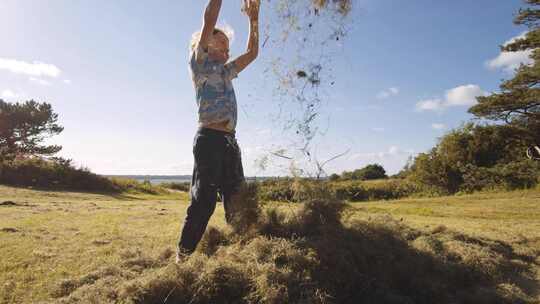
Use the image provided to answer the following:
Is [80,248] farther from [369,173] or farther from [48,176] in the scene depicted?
[369,173]

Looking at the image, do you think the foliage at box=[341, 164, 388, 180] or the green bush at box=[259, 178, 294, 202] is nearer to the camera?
the green bush at box=[259, 178, 294, 202]

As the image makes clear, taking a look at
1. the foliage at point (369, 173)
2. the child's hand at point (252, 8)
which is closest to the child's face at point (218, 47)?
the child's hand at point (252, 8)

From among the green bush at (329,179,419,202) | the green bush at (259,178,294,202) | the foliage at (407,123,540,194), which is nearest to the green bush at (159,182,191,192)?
the green bush at (329,179,419,202)

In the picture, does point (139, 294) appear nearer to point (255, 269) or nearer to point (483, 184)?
point (255, 269)

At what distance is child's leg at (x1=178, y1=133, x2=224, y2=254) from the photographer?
2.94 m

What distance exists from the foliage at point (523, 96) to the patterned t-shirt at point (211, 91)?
1823 centimetres

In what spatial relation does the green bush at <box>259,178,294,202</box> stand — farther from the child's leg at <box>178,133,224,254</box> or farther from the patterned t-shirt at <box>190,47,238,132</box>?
the patterned t-shirt at <box>190,47,238,132</box>

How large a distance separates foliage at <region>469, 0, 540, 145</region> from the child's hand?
17.8 metres

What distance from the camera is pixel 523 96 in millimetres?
16859

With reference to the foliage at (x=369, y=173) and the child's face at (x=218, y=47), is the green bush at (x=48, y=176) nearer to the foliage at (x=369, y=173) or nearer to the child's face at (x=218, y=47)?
the child's face at (x=218, y=47)

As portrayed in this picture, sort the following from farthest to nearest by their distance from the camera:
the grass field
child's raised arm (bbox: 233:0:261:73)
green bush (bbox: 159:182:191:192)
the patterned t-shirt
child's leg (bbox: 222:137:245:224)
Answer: green bush (bbox: 159:182:191:192) → child's raised arm (bbox: 233:0:261:73) → child's leg (bbox: 222:137:245:224) → the patterned t-shirt → the grass field

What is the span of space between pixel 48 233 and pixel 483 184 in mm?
18648

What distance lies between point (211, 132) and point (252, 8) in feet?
4.32

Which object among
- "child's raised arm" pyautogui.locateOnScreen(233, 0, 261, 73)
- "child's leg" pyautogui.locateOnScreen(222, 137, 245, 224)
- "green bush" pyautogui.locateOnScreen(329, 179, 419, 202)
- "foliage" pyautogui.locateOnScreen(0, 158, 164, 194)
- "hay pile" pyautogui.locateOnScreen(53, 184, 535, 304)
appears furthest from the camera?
"green bush" pyautogui.locateOnScreen(329, 179, 419, 202)
